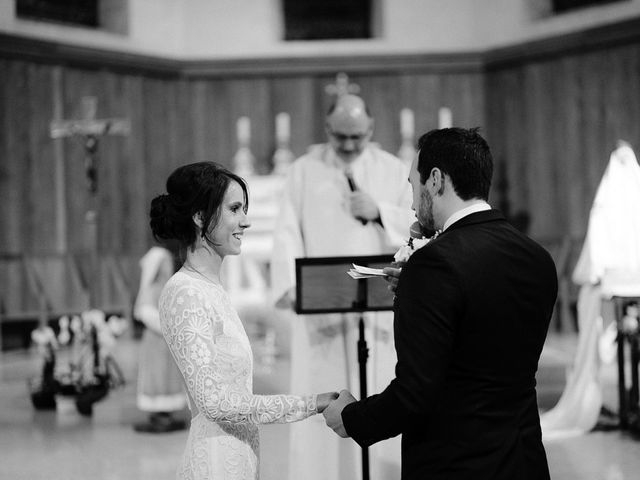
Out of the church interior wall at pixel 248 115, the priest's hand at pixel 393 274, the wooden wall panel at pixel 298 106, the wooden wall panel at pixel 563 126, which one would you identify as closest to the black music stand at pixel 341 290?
the priest's hand at pixel 393 274

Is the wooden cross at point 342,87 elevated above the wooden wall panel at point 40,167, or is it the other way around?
the wooden cross at point 342,87

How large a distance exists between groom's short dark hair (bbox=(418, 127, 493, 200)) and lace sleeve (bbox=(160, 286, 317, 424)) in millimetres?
718

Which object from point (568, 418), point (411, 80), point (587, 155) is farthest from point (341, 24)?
point (568, 418)

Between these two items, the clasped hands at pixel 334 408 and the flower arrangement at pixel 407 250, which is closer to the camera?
the clasped hands at pixel 334 408

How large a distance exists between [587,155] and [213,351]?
11025mm

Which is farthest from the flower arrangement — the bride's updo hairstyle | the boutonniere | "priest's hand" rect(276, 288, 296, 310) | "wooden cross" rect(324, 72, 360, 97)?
"wooden cross" rect(324, 72, 360, 97)

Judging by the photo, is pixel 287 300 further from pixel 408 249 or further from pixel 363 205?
pixel 408 249

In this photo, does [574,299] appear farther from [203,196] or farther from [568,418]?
[203,196]

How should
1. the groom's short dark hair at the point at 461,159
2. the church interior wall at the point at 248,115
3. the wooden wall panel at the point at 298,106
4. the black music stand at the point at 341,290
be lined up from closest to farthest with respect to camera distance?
the groom's short dark hair at the point at 461,159 < the black music stand at the point at 341,290 < the church interior wall at the point at 248,115 < the wooden wall panel at the point at 298,106

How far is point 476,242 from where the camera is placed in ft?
7.23

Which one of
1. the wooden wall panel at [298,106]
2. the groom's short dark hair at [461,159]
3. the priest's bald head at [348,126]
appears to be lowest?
the groom's short dark hair at [461,159]

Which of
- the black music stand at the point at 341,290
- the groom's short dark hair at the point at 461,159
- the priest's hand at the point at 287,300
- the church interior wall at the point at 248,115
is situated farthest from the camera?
the church interior wall at the point at 248,115

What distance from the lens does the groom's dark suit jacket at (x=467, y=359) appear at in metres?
2.12

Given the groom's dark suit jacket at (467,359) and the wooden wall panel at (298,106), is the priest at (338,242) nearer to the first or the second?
the groom's dark suit jacket at (467,359)
